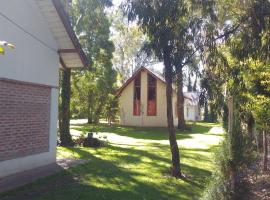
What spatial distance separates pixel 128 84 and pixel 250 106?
2668 cm

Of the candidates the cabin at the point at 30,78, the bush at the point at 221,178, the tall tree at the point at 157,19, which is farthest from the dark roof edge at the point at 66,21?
the bush at the point at 221,178

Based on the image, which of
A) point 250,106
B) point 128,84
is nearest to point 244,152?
point 250,106

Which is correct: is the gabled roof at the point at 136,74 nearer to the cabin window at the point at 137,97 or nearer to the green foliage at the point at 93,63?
the cabin window at the point at 137,97

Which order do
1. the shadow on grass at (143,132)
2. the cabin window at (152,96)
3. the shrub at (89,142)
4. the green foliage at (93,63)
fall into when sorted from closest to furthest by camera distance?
the shrub at (89,142) < the green foliage at (93,63) < the shadow on grass at (143,132) < the cabin window at (152,96)

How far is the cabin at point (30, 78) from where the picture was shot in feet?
34.1

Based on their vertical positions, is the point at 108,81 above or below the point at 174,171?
above

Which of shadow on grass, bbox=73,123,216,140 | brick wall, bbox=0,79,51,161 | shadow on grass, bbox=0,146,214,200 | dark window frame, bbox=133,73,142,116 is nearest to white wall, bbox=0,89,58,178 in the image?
brick wall, bbox=0,79,51,161

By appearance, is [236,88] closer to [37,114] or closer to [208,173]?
[208,173]

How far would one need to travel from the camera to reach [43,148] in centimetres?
1224

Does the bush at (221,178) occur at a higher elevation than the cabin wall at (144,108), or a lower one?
lower

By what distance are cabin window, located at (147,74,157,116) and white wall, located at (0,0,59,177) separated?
24.1m

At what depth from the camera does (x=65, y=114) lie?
64.0 ft

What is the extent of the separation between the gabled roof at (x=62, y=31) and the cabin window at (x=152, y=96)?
22.9m

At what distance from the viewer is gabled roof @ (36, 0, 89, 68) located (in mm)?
11719
